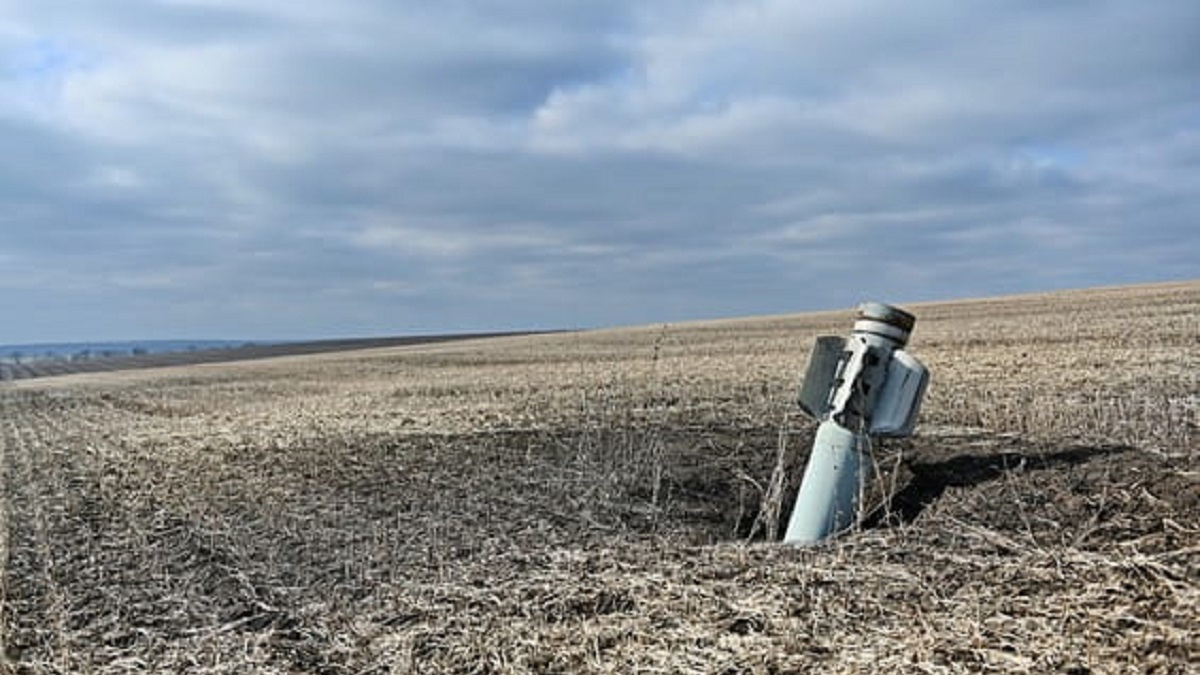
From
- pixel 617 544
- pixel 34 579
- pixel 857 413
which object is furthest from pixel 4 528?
pixel 857 413

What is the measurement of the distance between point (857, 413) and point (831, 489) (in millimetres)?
675

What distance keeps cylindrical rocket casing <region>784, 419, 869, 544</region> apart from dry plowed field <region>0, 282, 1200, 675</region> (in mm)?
227

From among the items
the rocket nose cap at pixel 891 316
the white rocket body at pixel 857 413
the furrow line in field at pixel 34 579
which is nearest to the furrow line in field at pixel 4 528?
the furrow line in field at pixel 34 579

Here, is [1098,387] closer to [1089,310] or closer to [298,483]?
[298,483]

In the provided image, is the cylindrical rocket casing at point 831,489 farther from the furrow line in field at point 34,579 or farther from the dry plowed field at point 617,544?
the furrow line in field at point 34,579

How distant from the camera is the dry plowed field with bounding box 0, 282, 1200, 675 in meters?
5.12

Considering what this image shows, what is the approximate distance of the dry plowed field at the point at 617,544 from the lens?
512 centimetres

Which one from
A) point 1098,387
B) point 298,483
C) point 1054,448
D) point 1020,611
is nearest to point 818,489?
point 1054,448

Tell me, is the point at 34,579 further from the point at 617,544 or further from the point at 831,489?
the point at 831,489

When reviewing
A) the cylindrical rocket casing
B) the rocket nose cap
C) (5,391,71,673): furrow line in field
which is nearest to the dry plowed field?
(5,391,71,673): furrow line in field

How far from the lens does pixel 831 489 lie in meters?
8.53

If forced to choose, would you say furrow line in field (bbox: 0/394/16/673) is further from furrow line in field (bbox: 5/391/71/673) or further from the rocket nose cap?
the rocket nose cap

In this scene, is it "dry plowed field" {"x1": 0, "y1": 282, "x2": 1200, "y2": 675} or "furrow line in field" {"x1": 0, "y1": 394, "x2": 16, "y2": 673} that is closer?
"dry plowed field" {"x1": 0, "y1": 282, "x2": 1200, "y2": 675}

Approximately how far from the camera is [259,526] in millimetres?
9164
